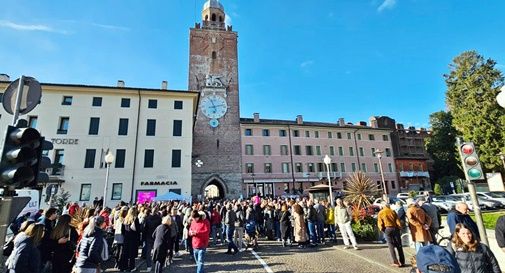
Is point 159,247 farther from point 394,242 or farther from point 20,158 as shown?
point 394,242

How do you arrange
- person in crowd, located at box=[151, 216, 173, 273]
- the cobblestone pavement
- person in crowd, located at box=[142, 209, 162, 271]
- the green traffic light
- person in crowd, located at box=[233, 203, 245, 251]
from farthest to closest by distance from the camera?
person in crowd, located at box=[233, 203, 245, 251] → person in crowd, located at box=[142, 209, 162, 271] → the cobblestone pavement → person in crowd, located at box=[151, 216, 173, 273] → the green traffic light

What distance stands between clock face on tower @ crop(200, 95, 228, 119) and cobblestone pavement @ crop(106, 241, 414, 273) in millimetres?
25541

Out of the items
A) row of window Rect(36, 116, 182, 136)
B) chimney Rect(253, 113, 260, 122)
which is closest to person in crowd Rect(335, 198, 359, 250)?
row of window Rect(36, 116, 182, 136)

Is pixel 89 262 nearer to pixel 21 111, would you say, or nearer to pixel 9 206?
A: pixel 9 206

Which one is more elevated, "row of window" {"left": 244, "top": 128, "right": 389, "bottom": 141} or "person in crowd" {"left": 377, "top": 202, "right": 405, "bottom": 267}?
"row of window" {"left": 244, "top": 128, "right": 389, "bottom": 141}

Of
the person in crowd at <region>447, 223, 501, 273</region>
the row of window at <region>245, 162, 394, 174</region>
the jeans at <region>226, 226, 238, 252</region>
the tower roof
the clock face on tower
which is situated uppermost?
the tower roof

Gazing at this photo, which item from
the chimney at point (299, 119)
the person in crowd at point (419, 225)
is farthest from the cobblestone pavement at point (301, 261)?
the chimney at point (299, 119)

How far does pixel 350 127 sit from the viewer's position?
43375 mm

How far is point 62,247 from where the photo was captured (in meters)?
4.54

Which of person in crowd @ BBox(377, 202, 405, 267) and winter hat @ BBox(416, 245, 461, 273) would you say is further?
person in crowd @ BBox(377, 202, 405, 267)

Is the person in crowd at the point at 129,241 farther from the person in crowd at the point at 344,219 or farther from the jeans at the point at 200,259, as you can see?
the person in crowd at the point at 344,219

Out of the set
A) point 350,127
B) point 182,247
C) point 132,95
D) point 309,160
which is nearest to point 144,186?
point 132,95

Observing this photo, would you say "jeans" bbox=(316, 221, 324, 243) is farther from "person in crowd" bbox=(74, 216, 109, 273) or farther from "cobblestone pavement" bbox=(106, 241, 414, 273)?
"person in crowd" bbox=(74, 216, 109, 273)

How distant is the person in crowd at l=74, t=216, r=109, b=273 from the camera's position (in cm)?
444
